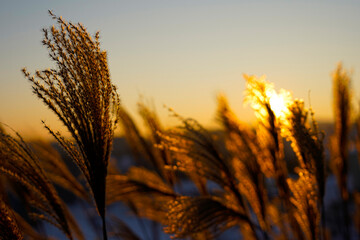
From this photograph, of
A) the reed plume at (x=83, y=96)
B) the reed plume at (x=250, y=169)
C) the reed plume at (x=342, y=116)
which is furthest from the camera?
the reed plume at (x=342, y=116)

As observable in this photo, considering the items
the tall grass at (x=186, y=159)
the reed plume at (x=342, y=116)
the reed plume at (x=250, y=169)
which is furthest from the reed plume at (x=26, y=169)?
the reed plume at (x=342, y=116)

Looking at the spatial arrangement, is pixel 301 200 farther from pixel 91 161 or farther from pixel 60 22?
pixel 60 22

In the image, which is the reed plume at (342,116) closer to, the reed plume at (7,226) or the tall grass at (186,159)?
the tall grass at (186,159)

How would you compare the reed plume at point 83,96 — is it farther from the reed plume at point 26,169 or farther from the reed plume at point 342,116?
the reed plume at point 342,116

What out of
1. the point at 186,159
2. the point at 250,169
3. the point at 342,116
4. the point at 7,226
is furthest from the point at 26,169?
the point at 342,116

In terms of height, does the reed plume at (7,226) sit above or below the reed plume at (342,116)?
below

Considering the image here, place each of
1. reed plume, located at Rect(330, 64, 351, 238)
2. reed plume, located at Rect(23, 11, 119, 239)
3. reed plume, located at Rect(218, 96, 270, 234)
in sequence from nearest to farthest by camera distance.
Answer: reed plume, located at Rect(23, 11, 119, 239) < reed plume, located at Rect(218, 96, 270, 234) < reed plume, located at Rect(330, 64, 351, 238)

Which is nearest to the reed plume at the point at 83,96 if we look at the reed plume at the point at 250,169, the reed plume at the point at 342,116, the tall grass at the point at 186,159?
the tall grass at the point at 186,159

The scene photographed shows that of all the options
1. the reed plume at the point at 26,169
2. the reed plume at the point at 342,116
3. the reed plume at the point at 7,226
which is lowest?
the reed plume at the point at 7,226

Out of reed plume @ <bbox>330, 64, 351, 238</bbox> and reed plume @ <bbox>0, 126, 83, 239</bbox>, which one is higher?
reed plume @ <bbox>330, 64, 351, 238</bbox>

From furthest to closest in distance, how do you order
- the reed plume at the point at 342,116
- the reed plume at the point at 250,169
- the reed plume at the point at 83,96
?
the reed plume at the point at 342,116 → the reed plume at the point at 250,169 → the reed plume at the point at 83,96

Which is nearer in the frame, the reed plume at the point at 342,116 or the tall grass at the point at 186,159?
the tall grass at the point at 186,159

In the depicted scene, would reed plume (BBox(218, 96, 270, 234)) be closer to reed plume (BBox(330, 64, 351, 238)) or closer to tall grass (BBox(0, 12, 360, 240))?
tall grass (BBox(0, 12, 360, 240))

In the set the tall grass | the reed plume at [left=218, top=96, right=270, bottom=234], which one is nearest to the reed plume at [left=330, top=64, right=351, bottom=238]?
the tall grass
